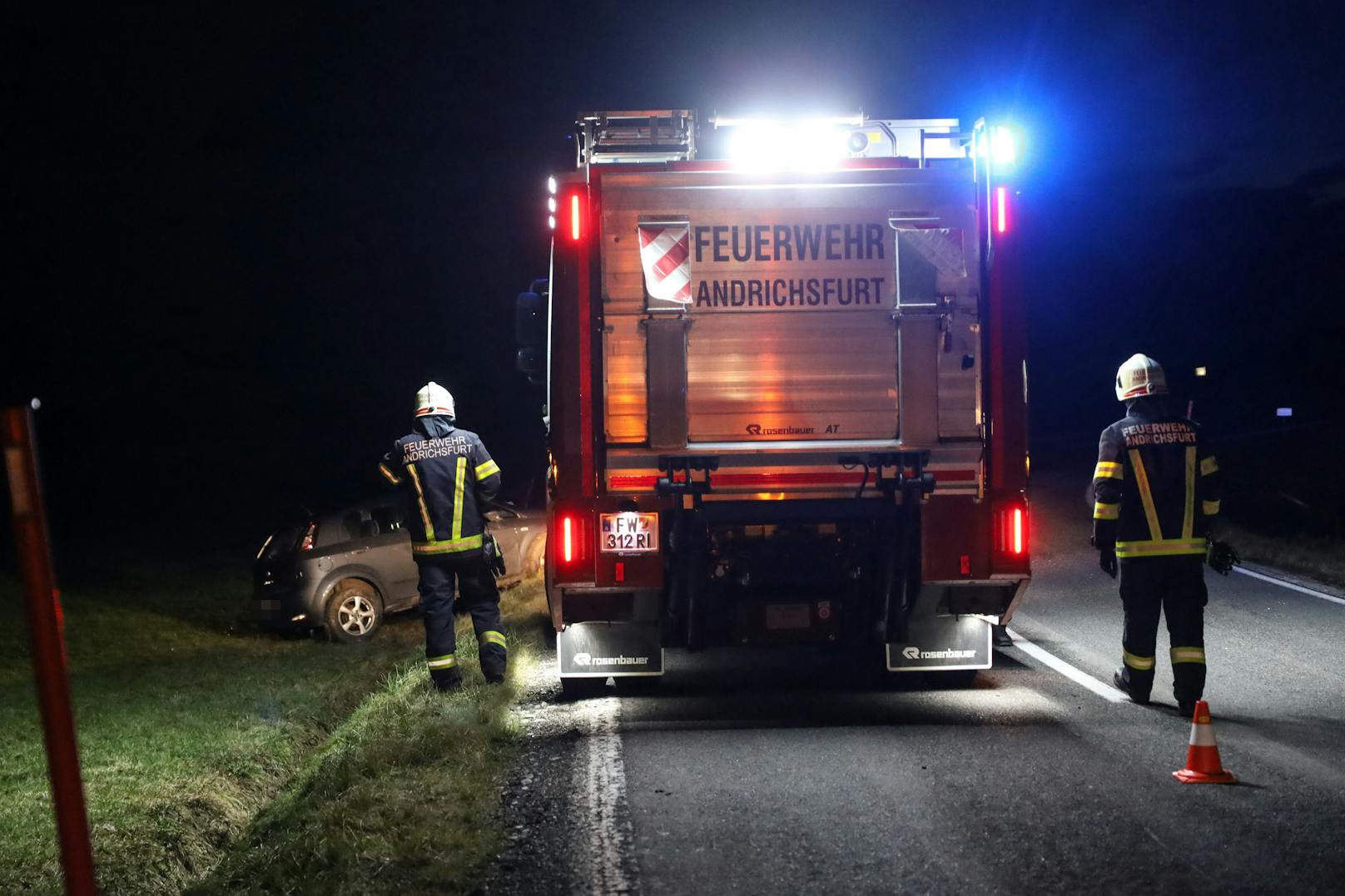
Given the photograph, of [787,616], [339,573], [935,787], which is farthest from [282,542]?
[935,787]

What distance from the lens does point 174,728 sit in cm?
1091

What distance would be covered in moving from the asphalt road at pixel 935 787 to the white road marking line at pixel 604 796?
0.02 metres

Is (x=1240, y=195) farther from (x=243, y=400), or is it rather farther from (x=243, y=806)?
(x=243, y=806)

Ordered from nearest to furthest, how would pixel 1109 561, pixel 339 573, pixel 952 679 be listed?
pixel 1109 561
pixel 952 679
pixel 339 573

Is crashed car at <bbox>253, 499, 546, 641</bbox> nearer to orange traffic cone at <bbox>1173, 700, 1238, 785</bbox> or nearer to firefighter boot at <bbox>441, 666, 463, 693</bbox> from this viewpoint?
firefighter boot at <bbox>441, 666, 463, 693</bbox>

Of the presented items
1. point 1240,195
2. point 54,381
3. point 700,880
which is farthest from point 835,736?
point 1240,195

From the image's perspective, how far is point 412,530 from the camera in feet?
30.5

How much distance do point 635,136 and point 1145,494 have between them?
11.5 feet

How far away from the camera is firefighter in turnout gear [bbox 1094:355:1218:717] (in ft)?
25.9

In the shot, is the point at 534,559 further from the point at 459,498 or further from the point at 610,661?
the point at 610,661

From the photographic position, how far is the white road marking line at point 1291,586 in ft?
41.7

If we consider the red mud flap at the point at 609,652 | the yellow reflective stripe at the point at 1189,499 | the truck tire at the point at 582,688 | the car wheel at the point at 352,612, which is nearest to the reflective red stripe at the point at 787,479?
the red mud flap at the point at 609,652

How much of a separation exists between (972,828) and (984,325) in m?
3.21

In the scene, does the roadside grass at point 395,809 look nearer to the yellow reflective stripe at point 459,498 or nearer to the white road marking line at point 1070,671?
the yellow reflective stripe at point 459,498
